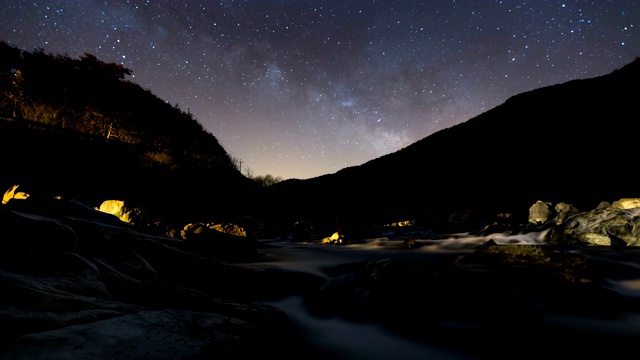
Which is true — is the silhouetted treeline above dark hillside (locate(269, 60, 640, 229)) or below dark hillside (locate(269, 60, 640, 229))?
above

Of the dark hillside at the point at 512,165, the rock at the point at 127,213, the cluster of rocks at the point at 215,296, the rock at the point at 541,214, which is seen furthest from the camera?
the dark hillside at the point at 512,165

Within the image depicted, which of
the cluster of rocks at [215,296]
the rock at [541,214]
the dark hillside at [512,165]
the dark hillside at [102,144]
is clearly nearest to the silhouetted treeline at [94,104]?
the dark hillside at [102,144]

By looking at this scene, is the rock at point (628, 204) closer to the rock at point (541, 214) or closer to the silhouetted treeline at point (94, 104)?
the rock at point (541, 214)

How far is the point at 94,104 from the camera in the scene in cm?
2378

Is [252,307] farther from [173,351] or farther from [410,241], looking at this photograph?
[410,241]

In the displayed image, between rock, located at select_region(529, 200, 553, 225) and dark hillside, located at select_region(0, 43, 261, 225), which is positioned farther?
dark hillside, located at select_region(0, 43, 261, 225)

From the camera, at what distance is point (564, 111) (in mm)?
23094

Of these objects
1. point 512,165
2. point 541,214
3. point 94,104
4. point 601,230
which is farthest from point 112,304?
point 94,104

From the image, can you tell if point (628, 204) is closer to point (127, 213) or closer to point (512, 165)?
point (127, 213)

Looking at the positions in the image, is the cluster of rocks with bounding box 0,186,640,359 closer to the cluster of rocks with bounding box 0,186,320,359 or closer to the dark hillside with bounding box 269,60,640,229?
the cluster of rocks with bounding box 0,186,320,359

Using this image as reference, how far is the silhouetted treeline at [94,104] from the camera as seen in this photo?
2022cm

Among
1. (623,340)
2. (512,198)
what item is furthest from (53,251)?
(512,198)

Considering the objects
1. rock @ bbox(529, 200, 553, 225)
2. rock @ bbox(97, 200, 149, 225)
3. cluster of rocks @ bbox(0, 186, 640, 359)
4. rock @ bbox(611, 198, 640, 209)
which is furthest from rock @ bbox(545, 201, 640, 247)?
rock @ bbox(97, 200, 149, 225)

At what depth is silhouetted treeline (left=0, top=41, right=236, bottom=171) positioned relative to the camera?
20219 mm
